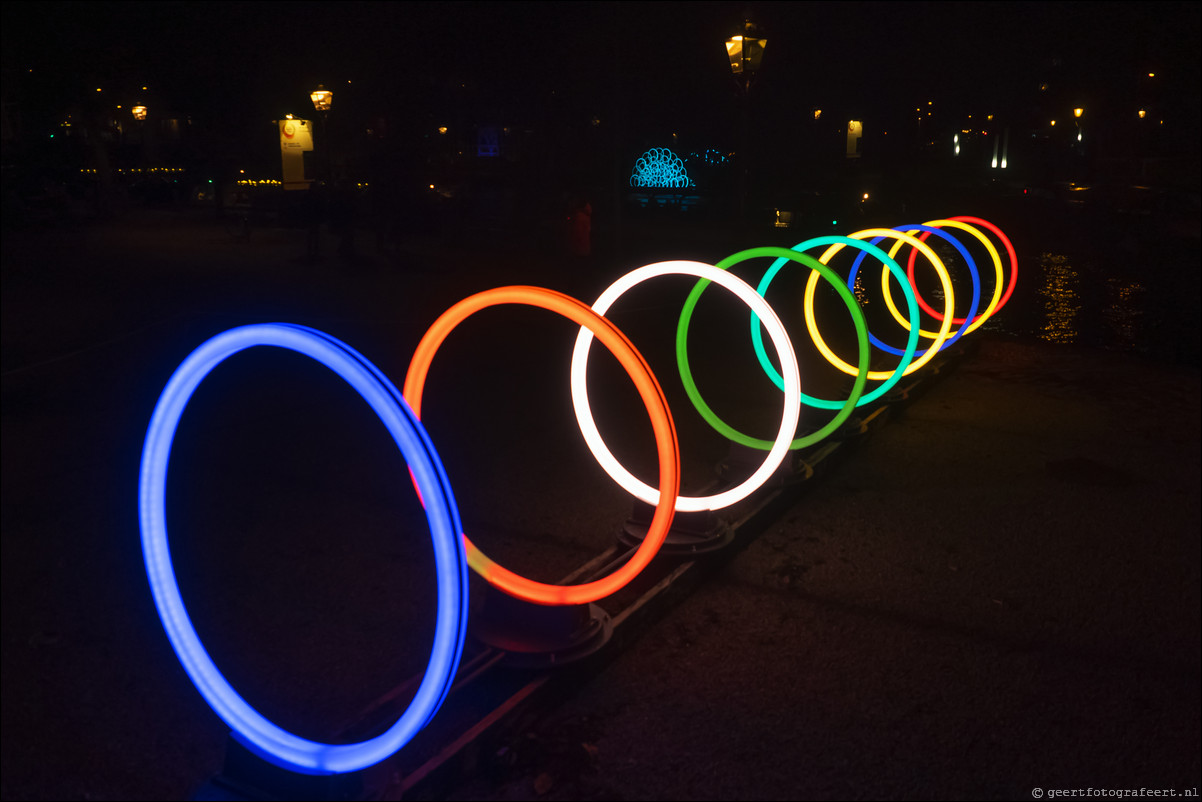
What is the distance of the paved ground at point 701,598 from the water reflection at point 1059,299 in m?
2.55

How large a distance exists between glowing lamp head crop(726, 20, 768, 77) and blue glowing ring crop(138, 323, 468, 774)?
1352 cm

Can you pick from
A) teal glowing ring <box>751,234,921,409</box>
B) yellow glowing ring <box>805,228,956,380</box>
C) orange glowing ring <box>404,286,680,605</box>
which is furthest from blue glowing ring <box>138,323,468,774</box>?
yellow glowing ring <box>805,228,956,380</box>

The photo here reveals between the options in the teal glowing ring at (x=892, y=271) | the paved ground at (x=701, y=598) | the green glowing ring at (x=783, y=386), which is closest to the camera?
the paved ground at (x=701, y=598)

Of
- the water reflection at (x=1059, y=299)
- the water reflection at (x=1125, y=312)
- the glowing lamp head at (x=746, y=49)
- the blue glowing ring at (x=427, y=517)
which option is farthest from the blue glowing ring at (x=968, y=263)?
the glowing lamp head at (x=746, y=49)

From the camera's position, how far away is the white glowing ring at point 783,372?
13.9 ft

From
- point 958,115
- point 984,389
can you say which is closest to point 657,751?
point 984,389

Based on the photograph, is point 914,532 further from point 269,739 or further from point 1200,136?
point 1200,136

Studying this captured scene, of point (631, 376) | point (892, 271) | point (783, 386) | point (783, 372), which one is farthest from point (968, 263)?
point (631, 376)

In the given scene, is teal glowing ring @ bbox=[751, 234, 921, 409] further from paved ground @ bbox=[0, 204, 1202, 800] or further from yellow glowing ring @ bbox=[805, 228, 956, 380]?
paved ground @ bbox=[0, 204, 1202, 800]

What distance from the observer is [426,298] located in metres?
13.6

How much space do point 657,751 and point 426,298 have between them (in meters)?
11.1

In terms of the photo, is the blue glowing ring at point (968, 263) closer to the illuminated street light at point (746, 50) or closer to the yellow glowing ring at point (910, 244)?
the yellow glowing ring at point (910, 244)

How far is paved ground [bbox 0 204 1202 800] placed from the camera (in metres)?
3.28

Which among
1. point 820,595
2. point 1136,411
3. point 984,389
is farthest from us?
point 984,389
